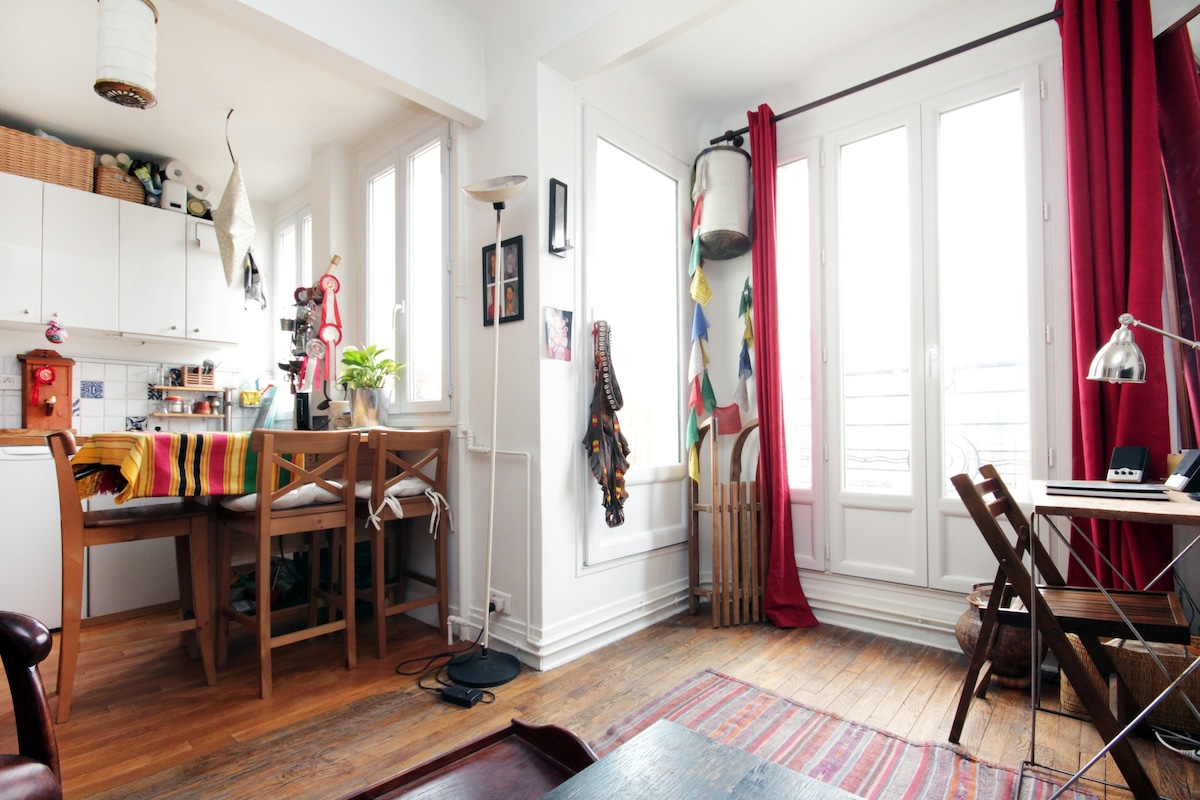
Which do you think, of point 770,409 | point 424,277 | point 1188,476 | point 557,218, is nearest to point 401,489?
point 424,277

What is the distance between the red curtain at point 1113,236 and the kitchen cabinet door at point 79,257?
4907 millimetres

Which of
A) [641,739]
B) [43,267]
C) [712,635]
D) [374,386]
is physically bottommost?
[712,635]

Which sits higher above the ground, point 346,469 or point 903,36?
point 903,36

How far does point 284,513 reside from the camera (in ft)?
7.37

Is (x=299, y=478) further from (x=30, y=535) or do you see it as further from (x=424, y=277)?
(x=30, y=535)

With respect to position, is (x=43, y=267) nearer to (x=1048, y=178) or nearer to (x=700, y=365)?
(x=700, y=365)

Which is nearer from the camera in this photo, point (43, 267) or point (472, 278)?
point (472, 278)

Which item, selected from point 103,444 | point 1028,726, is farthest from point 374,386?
point 1028,726

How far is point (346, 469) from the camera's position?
2381 mm

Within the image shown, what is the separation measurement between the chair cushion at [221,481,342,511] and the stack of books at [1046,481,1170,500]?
2.49 meters

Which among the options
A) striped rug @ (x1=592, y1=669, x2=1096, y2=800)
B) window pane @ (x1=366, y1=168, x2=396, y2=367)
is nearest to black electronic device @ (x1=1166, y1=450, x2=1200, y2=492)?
striped rug @ (x1=592, y1=669, x2=1096, y2=800)

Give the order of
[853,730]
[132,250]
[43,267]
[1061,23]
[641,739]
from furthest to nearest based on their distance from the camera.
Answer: [132,250] → [43,267] → [1061,23] → [853,730] → [641,739]

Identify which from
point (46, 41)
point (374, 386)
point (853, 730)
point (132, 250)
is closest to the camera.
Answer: point (853, 730)

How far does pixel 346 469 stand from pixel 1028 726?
254 cm
